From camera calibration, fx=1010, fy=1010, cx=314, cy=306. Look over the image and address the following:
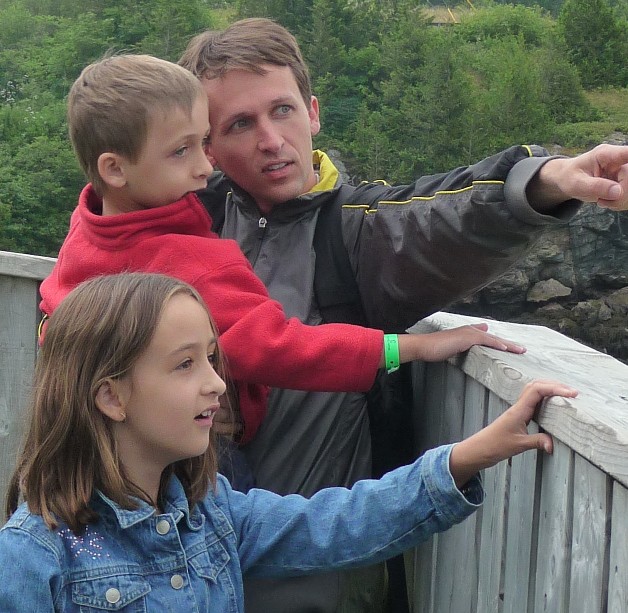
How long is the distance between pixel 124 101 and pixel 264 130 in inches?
14.8

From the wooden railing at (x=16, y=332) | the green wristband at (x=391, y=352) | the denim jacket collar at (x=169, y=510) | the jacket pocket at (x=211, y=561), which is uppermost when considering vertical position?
the green wristband at (x=391, y=352)

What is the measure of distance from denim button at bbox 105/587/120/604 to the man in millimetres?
585

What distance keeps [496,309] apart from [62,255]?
31722 millimetres

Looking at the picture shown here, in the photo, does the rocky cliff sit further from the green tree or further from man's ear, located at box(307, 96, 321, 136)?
man's ear, located at box(307, 96, 321, 136)

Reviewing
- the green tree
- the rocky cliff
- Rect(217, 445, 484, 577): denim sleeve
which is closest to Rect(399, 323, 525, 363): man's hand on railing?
Rect(217, 445, 484, 577): denim sleeve

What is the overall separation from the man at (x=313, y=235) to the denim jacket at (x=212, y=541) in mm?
358

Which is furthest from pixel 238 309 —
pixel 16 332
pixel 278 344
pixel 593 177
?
pixel 16 332

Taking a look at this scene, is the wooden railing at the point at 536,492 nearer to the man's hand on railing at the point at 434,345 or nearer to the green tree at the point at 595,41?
the man's hand on railing at the point at 434,345

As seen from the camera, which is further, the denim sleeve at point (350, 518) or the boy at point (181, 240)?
the boy at point (181, 240)

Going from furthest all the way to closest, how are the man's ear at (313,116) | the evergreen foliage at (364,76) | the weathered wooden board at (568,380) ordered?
the evergreen foliage at (364,76), the man's ear at (313,116), the weathered wooden board at (568,380)

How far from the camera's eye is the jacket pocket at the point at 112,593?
152 centimetres

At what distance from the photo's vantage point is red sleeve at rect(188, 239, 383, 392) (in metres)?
1.96

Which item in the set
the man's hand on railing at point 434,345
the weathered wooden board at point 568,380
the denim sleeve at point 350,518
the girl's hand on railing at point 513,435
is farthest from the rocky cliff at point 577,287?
the girl's hand on railing at point 513,435

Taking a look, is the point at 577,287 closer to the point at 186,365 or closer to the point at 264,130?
the point at 264,130
